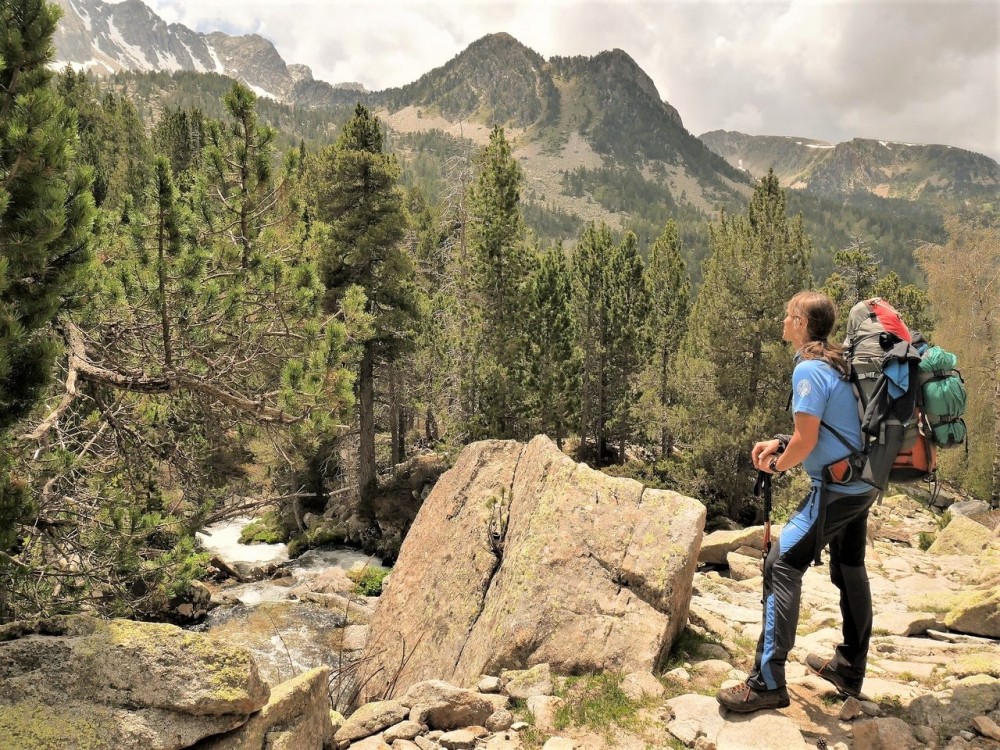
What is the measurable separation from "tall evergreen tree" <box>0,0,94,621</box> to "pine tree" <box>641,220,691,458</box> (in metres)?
23.4

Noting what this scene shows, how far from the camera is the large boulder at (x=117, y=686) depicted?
2820mm

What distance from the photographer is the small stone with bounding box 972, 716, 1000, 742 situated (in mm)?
3619

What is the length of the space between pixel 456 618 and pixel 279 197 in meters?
6.13

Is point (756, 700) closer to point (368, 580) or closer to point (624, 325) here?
point (368, 580)

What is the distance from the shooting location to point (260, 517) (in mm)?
24891

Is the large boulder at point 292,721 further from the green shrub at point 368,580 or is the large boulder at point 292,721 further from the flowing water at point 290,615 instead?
Answer: the green shrub at point 368,580

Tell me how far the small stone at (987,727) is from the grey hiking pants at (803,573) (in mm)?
654

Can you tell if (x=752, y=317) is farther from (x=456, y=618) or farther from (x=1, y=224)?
(x=1, y=224)

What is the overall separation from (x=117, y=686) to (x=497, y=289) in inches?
775

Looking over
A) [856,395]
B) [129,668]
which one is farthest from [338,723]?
[856,395]

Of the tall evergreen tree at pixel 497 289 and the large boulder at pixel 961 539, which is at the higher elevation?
the tall evergreen tree at pixel 497 289

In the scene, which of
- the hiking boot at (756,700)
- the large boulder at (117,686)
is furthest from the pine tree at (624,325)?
the large boulder at (117,686)

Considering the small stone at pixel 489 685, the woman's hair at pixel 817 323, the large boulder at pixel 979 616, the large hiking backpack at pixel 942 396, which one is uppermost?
the woman's hair at pixel 817 323

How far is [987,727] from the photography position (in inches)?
144
